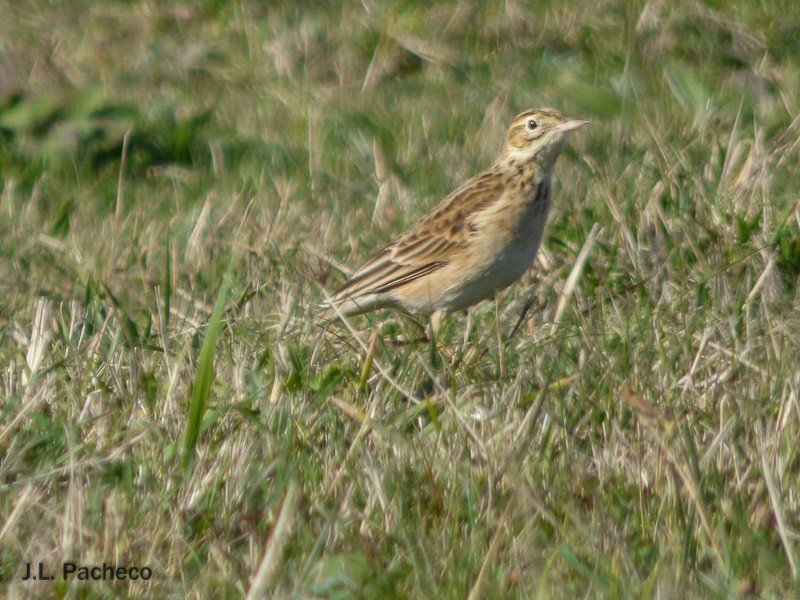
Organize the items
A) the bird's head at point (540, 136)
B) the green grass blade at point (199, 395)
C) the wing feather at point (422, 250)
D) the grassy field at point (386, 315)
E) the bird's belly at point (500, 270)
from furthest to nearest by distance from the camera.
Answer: the bird's head at point (540, 136)
the wing feather at point (422, 250)
the bird's belly at point (500, 270)
the green grass blade at point (199, 395)
the grassy field at point (386, 315)

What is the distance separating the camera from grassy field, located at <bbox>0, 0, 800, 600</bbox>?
138 inches

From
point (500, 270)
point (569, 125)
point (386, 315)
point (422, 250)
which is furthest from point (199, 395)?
point (569, 125)

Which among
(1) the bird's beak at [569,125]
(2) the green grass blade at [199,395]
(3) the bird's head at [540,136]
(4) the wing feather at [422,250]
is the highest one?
(2) the green grass blade at [199,395]

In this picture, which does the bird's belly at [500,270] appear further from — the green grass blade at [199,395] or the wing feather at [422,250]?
the green grass blade at [199,395]

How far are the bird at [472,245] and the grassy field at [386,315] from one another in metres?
0.16

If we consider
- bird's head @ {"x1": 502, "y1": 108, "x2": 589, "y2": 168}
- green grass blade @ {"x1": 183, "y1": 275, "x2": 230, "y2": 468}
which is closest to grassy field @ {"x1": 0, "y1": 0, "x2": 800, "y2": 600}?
green grass blade @ {"x1": 183, "y1": 275, "x2": 230, "y2": 468}

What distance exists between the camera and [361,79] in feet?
32.3

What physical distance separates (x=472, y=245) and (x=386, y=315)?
2.08ft

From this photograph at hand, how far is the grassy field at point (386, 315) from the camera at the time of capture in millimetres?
3512

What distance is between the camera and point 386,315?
6.46 m

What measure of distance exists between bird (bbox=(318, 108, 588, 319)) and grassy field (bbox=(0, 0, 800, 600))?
16cm

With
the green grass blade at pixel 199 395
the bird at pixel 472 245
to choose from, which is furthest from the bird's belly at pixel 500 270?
the green grass blade at pixel 199 395

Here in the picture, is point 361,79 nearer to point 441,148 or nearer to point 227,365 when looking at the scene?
point 441,148

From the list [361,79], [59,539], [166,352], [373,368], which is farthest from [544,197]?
[361,79]
